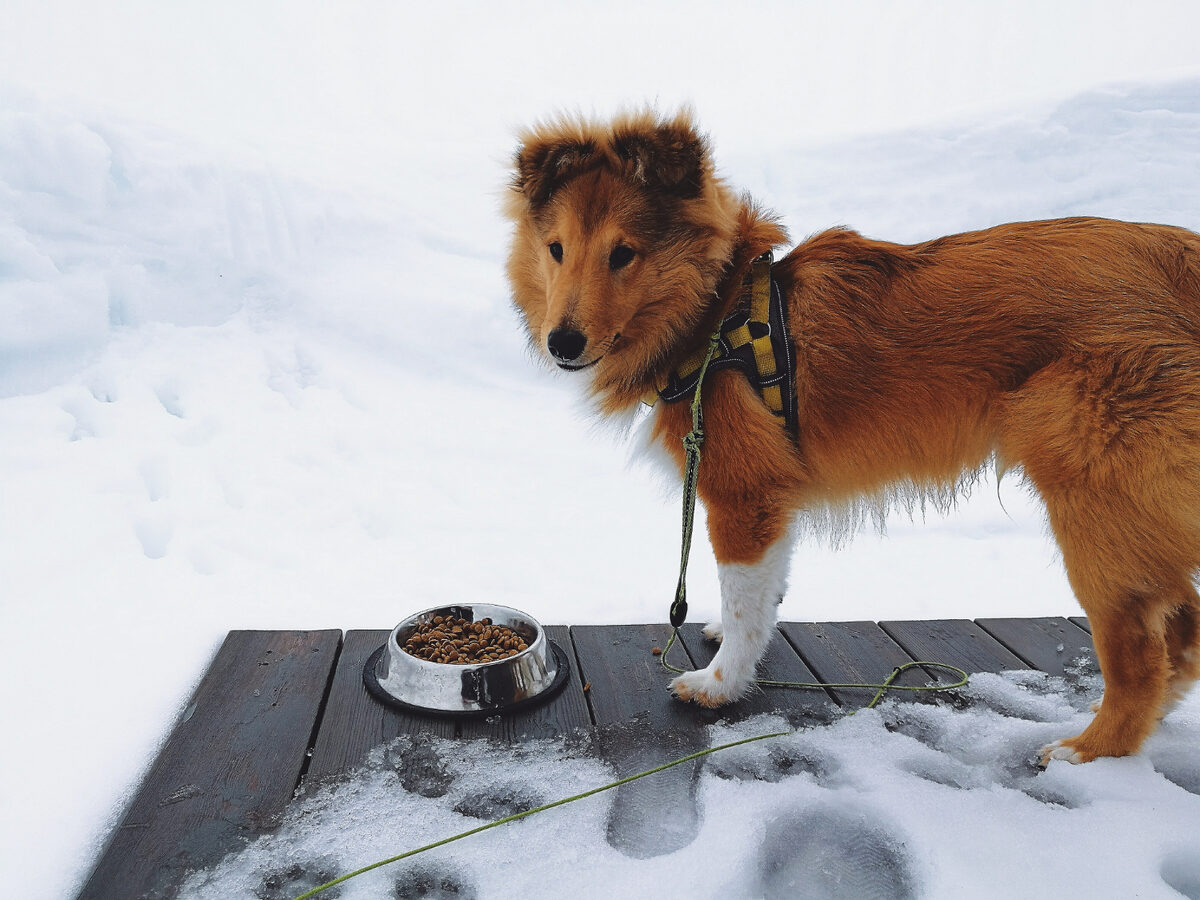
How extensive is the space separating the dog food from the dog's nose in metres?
0.82

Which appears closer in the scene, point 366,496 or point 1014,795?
point 1014,795

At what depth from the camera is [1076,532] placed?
5.62 ft

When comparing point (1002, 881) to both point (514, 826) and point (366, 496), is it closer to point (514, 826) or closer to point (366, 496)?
point (514, 826)

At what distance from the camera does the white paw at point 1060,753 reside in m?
1.84

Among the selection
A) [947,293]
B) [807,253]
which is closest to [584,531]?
[807,253]

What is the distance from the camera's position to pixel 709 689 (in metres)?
2.14

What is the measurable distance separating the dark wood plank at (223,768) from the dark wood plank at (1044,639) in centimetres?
216

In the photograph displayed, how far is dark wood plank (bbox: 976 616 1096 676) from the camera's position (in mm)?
2506

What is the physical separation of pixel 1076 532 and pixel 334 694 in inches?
74.0

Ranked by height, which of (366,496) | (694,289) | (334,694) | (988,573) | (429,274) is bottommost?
(988,573)

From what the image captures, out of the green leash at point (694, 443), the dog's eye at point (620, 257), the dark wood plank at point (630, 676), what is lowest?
the dark wood plank at point (630, 676)

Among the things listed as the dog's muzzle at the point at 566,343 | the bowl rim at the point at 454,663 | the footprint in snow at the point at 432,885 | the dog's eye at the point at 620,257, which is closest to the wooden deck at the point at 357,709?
the bowl rim at the point at 454,663

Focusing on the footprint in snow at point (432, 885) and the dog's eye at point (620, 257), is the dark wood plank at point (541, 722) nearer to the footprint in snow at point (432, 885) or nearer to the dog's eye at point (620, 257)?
the footprint in snow at point (432, 885)

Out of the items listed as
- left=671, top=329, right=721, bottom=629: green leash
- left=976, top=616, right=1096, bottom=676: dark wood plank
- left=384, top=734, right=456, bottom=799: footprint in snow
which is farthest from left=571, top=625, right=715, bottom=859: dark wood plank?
left=976, top=616, right=1096, bottom=676: dark wood plank
